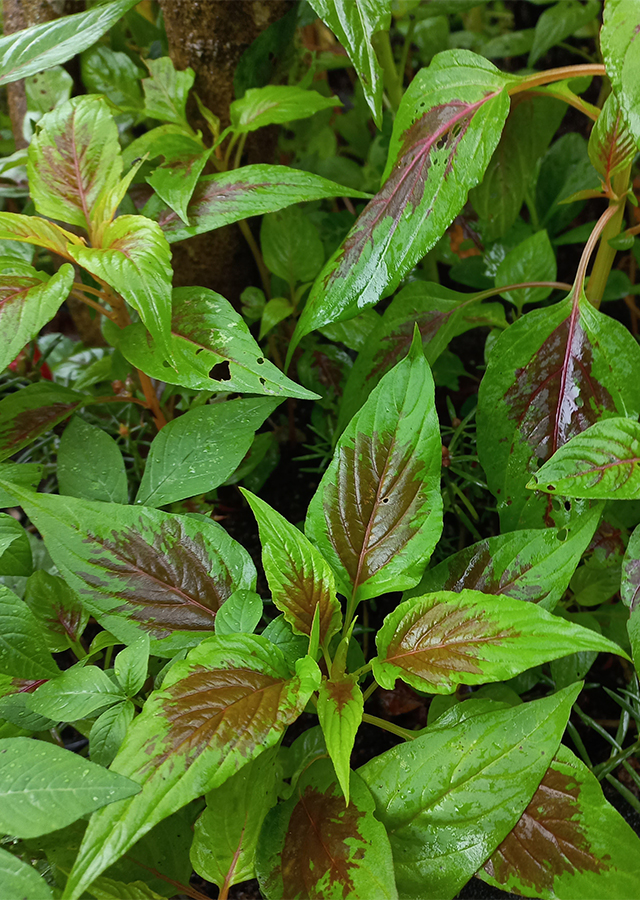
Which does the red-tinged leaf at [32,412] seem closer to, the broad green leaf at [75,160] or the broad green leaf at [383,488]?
the broad green leaf at [75,160]

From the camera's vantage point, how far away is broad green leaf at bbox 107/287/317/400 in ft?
2.16

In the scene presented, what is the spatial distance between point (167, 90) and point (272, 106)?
17cm

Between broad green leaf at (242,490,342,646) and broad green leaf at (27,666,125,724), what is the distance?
0.18 meters

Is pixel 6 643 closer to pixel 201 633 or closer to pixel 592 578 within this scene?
pixel 201 633

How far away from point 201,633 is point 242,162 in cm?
79

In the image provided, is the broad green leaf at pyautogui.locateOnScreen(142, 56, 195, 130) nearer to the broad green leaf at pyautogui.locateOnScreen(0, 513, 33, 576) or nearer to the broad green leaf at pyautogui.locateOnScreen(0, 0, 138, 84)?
the broad green leaf at pyautogui.locateOnScreen(0, 0, 138, 84)

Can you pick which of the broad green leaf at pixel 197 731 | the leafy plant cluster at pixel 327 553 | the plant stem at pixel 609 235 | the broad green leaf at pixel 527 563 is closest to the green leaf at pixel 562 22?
the leafy plant cluster at pixel 327 553

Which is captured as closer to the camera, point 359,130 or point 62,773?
point 62,773

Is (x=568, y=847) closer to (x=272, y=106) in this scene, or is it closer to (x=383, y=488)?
(x=383, y=488)

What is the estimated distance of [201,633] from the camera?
66 centimetres

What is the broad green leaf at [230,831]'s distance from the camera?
58cm

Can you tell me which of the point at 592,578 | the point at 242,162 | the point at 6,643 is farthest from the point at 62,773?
the point at 242,162

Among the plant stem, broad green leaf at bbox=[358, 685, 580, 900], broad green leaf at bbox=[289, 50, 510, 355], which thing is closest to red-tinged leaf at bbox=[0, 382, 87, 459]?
broad green leaf at bbox=[289, 50, 510, 355]

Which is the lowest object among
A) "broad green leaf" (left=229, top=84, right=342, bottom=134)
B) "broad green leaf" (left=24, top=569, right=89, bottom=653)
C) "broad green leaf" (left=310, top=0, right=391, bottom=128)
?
"broad green leaf" (left=24, top=569, right=89, bottom=653)
